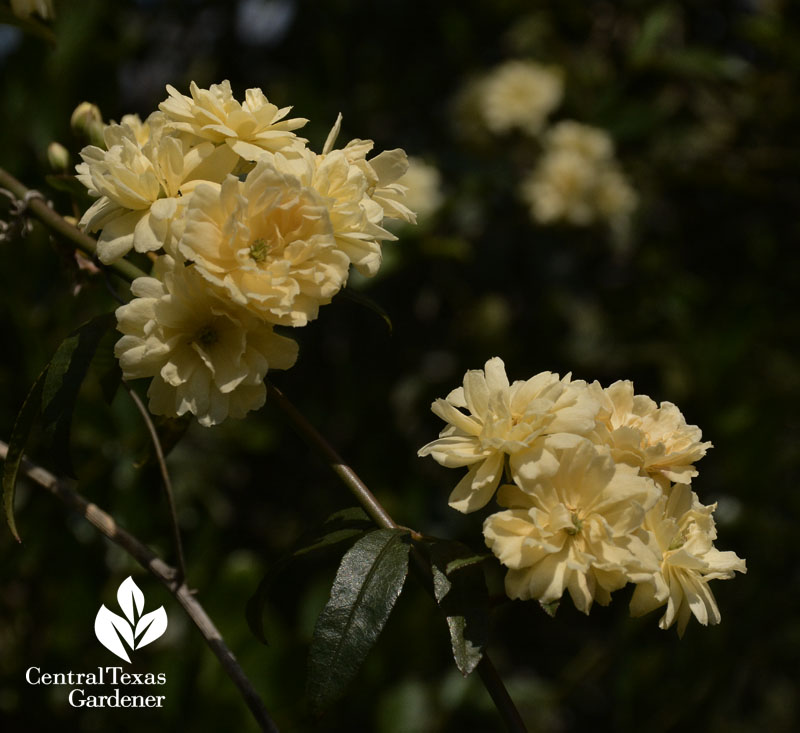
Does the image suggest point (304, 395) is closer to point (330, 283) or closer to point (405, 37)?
point (405, 37)

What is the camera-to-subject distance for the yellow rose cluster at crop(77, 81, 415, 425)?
0.63m

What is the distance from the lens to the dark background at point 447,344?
1.34m

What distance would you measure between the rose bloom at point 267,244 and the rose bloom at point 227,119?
0.06 metres

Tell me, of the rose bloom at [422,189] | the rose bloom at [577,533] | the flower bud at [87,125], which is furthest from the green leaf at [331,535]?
the rose bloom at [422,189]

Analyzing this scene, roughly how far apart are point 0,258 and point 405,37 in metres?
1.29

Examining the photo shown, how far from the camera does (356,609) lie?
641 millimetres

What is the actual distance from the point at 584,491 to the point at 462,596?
0.12 meters

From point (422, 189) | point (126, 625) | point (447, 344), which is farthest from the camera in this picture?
point (447, 344)

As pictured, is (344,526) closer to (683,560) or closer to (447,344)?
(683,560)

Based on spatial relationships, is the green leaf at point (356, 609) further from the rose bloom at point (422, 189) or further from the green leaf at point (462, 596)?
the rose bloom at point (422, 189)

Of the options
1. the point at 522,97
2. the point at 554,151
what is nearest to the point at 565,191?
the point at 554,151

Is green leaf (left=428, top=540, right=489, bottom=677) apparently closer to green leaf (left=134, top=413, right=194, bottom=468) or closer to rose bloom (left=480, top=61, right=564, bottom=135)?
green leaf (left=134, top=413, right=194, bottom=468)

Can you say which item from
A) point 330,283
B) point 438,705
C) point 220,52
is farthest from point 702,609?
point 220,52

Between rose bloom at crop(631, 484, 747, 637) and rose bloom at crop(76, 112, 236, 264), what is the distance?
1.38ft
